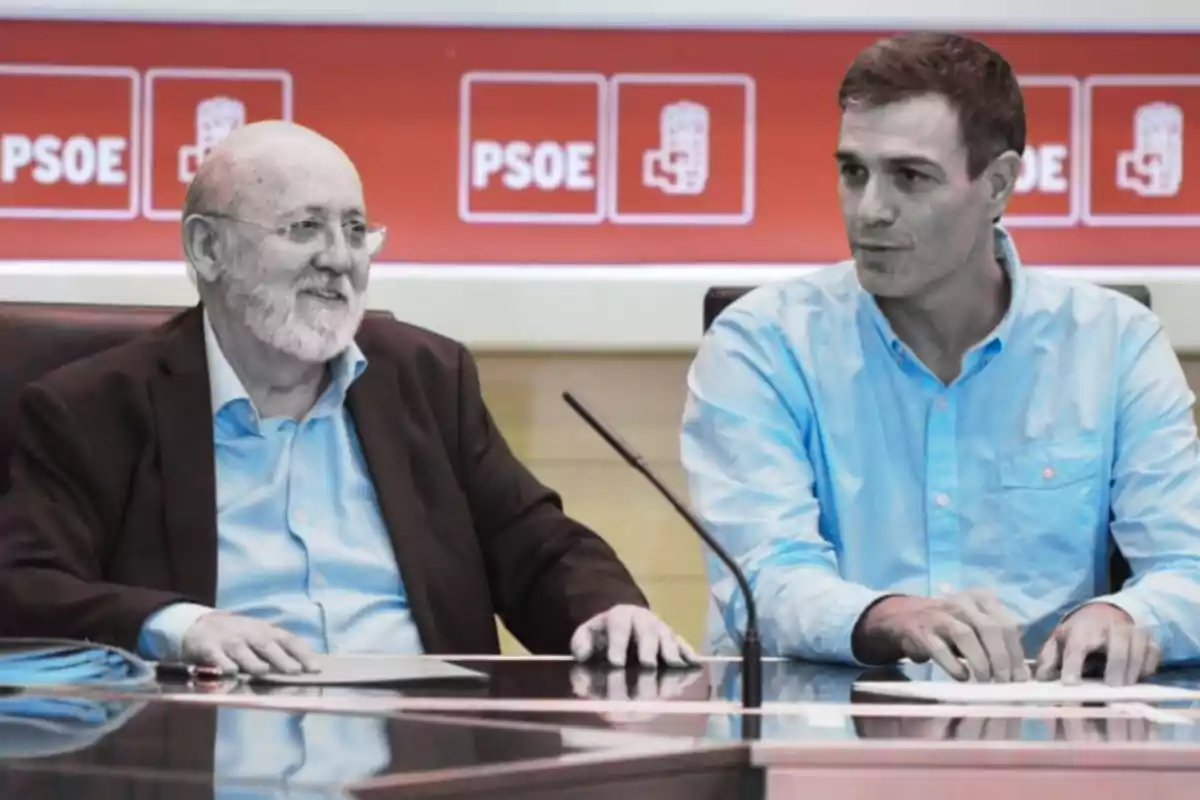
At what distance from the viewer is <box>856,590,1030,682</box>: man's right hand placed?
186 cm

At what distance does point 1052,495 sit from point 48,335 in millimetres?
1312

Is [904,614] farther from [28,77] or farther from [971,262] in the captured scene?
[28,77]

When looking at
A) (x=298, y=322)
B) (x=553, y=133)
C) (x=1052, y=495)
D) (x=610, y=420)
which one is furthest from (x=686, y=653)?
(x=553, y=133)

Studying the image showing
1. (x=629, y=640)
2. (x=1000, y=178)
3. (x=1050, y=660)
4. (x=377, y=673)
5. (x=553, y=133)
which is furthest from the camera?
(x=553, y=133)

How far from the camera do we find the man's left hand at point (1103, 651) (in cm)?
189

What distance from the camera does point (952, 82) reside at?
2.45 metres

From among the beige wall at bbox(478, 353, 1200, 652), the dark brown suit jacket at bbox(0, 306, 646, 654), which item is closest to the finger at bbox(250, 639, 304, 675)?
the dark brown suit jacket at bbox(0, 306, 646, 654)

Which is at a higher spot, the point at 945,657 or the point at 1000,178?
the point at 1000,178

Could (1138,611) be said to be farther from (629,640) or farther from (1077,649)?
(629,640)

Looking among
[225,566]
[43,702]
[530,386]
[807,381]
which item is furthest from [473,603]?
[530,386]

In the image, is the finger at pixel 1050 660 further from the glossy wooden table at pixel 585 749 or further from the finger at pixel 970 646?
the glossy wooden table at pixel 585 749

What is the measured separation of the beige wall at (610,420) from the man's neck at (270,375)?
1.10m

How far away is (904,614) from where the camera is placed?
6.48 feet

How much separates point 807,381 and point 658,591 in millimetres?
1331
